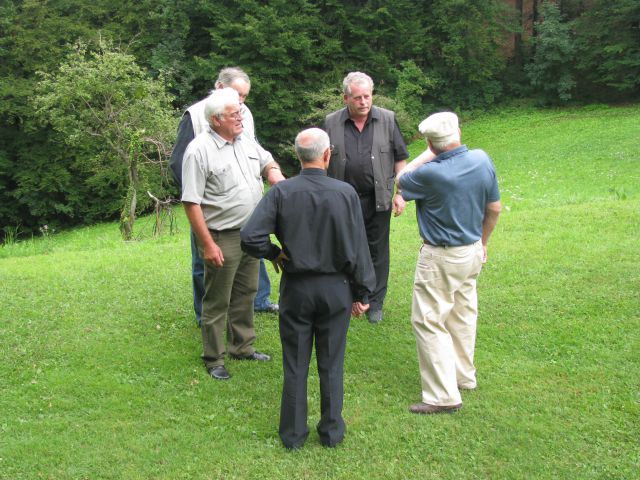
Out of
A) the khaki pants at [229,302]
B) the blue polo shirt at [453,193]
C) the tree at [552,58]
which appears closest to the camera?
the blue polo shirt at [453,193]

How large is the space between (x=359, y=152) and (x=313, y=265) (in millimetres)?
2313

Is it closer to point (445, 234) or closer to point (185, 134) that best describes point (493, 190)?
point (445, 234)

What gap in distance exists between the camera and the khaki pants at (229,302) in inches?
191

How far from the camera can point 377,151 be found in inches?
230

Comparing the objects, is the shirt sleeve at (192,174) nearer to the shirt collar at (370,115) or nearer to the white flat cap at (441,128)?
the white flat cap at (441,128)

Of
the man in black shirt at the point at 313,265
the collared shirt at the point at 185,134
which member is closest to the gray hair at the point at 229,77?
the collared shirt at the point at 185,134

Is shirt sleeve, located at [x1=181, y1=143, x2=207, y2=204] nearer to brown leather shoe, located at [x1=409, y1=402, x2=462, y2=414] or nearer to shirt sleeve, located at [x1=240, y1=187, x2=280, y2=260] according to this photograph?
shirt sleeve, located at [x1=240, y1=187, x2=280, y2=260]

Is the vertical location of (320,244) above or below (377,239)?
above

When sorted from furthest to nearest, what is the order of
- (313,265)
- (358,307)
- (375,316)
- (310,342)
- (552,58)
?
1. (552,58)
2. (375,316)
3. (358,307)
4. (310,342)
5. (313,265)

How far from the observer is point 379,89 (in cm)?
3081

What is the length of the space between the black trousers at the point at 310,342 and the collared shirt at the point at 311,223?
0.11 metres

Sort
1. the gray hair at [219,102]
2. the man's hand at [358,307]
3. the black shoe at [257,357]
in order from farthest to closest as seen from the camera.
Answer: the black shoe at [257,357] → the gray hair at [219,102] → the man's hand at [358,307]

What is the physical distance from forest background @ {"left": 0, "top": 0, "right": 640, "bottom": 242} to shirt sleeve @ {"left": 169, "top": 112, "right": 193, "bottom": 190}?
61.3 ft

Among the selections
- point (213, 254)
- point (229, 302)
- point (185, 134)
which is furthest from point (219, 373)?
point (185, 134)
